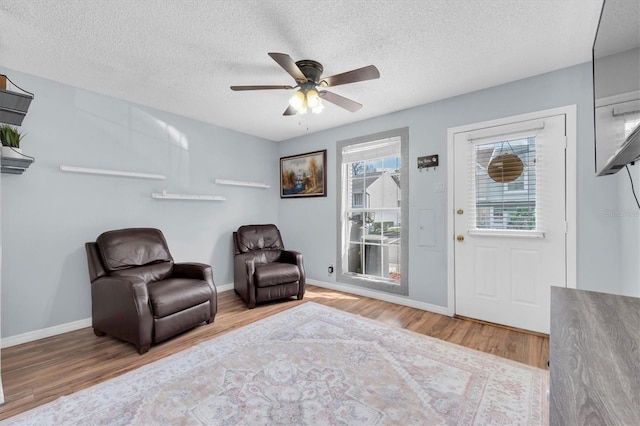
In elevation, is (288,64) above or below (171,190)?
above

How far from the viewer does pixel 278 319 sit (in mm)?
3039

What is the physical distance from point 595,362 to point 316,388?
1.58 metres

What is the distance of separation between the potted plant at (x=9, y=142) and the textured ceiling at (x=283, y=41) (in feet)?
2.10

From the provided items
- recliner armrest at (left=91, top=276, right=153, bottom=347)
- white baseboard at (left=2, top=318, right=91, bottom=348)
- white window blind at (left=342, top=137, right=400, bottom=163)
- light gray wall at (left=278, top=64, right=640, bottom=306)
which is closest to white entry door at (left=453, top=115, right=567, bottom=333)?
light gray wall at (left=278, top=64, right=640, bottom=306)

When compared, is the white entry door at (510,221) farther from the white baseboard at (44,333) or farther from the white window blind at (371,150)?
the white baseboard at (44,333)

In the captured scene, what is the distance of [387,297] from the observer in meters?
3.74

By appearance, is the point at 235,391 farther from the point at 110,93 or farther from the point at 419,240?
the point at 110,93

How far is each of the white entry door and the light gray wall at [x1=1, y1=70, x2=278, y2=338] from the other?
334cm

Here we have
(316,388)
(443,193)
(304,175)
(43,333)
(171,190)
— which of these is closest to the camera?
(316,388)

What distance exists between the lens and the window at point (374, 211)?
3.68 metres

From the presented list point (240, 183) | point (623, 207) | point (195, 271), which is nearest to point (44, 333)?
point (195, 271)

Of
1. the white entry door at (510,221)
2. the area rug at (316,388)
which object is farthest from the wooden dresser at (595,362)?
the white entry door at (510,221)

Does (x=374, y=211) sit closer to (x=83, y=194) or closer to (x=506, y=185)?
(x=506, y=185)

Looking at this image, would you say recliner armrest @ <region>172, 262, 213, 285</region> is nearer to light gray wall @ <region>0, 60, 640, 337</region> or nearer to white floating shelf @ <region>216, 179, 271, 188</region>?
light gray wall @ <region>0, 60, 640, 337</region>
